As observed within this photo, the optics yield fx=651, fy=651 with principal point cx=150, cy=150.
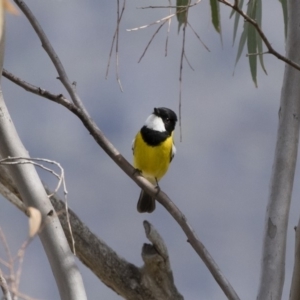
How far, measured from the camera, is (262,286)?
146cm

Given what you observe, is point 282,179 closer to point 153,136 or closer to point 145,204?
point 153,136

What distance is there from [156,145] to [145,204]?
0.38 metres

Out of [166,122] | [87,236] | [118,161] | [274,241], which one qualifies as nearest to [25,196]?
[118,161]

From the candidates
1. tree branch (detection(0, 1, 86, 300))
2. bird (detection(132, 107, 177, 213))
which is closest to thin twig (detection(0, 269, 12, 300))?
tree branch (detection(0, 1, 86, 300))

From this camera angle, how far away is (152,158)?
106 inches

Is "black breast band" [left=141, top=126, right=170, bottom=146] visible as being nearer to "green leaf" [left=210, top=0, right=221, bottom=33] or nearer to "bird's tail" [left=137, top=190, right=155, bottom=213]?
"bird's tail" [left=137, top=190, right=155, bottom=213]

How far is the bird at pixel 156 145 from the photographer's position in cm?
269

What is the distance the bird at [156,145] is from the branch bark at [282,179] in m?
1.06

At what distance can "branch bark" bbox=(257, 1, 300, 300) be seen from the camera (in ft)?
4.83

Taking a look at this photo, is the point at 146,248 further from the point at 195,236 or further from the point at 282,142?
the point at 282,142

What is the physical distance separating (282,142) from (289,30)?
0.34 meters

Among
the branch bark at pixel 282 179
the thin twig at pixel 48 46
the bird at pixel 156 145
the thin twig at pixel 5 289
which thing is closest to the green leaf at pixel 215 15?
the branch bark at pixel 282 179

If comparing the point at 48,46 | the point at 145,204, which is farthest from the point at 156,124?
the point at 48,46

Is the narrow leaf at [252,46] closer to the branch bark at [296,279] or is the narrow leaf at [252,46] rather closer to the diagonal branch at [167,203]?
the diagonal branch at [167,203]
